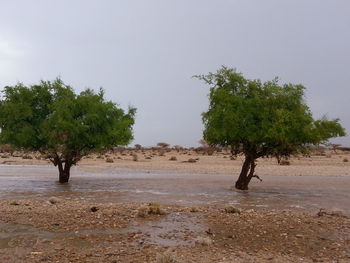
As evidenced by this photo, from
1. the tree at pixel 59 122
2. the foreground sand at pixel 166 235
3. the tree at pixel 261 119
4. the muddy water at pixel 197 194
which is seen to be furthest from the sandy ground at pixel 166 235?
the tree at pixel 59 122

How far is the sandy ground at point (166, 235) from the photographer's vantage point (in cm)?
1033

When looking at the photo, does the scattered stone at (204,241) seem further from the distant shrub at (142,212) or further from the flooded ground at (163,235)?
the distant shrub at (142,212)

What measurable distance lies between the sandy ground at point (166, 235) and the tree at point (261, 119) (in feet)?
28.7

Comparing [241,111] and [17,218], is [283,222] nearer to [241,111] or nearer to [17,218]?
[17,218]

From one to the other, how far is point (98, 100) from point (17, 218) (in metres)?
17.2

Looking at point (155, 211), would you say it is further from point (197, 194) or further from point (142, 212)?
point (197, 194)

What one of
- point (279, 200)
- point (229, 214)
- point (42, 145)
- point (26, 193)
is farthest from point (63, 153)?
point (229, 214)

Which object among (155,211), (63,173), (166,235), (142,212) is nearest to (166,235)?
(166,235)

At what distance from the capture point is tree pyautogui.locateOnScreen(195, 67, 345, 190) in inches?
936

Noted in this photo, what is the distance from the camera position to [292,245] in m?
11.4

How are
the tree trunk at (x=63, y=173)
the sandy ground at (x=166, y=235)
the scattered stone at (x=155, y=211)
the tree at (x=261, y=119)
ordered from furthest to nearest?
the tree trunk at (x=63, y=173), the tree at (x=261, y=119), the scattered stone at (x=155, y=211), the sandy ground at (x=166, y=235)

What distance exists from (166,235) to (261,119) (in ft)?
44.7

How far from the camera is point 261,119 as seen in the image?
24.3 m

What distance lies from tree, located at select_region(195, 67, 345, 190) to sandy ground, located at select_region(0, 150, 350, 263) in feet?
28.7
